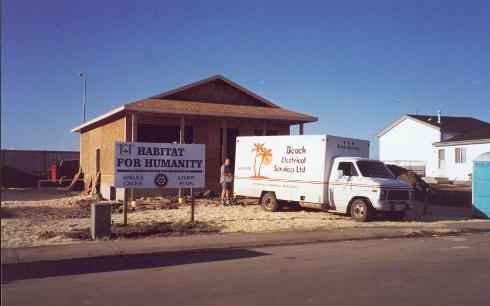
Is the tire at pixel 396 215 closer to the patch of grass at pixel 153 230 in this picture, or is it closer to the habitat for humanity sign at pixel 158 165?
the patch of grass at pixel 153 230

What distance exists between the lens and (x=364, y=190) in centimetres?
1630

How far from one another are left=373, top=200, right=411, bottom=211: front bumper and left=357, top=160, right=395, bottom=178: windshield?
1072 millimetres

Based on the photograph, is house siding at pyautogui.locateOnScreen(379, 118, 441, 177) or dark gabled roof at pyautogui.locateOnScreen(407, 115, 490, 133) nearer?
house siding at pyautogui.locateOnScreen(379, 118, 441, 177)

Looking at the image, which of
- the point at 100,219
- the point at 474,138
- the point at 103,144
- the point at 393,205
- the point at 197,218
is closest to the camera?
the point at 100,219

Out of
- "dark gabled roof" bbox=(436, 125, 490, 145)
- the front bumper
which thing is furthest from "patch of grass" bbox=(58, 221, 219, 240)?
"dark gabled roof" bbox=(436, 125, 490, 145)

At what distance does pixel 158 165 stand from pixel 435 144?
3582cm

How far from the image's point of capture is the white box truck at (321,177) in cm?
1631

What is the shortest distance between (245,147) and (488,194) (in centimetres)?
922

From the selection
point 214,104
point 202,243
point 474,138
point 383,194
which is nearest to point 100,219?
point 202,243

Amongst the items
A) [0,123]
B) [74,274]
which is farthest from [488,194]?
[0,123]

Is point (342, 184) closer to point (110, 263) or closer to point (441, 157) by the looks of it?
point (110, 263)

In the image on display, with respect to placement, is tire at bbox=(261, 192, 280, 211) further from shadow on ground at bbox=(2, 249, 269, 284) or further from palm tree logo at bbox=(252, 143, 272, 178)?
shadow on ground at bbox=(2, 249, 269, 284)

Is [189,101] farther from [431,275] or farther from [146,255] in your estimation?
[431,275]

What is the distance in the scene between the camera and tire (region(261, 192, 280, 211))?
1877 centimetres
